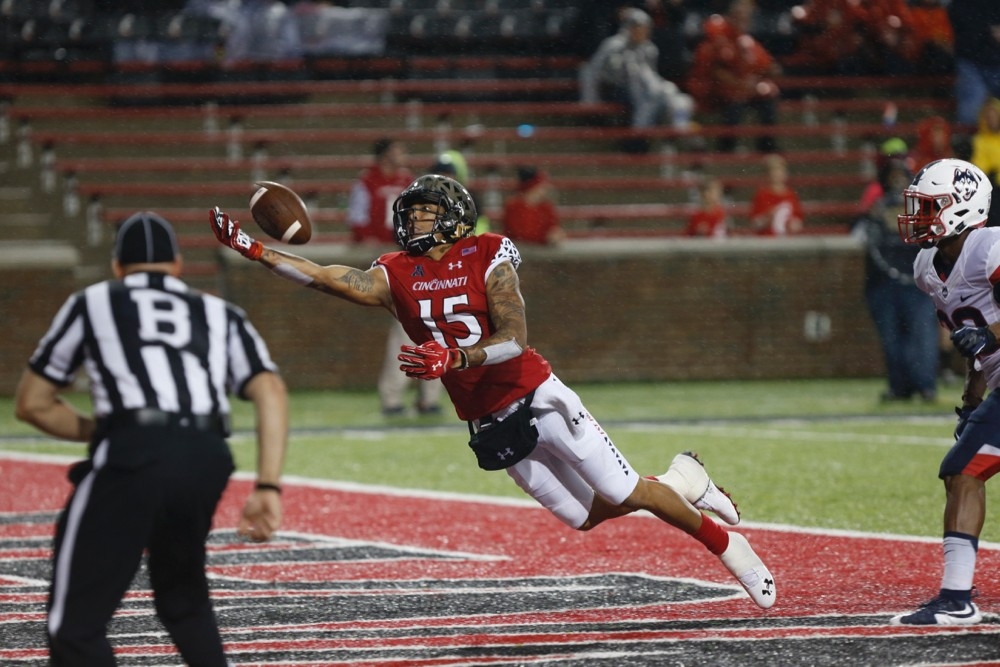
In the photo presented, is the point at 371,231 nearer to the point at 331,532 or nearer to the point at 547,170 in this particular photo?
the point at 547,170

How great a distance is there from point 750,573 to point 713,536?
7.5 inches

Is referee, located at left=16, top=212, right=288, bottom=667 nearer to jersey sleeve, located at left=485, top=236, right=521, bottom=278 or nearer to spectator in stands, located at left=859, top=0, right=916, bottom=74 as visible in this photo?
jersey sleeve, located at left=485, top=236, right=521, bottom=278

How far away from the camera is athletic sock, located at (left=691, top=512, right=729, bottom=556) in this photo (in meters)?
6.14

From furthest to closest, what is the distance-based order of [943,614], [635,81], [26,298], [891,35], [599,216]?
[891,35], [635,81], [599,216], [26,298], [943,614]

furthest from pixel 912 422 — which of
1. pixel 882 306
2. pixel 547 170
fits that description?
pixel 547 170

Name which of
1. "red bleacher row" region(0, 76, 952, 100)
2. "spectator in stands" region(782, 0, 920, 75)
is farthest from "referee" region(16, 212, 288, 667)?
"spectator in stands" region(782, 0, 920, 75)

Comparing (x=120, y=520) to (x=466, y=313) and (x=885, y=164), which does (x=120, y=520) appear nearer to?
(x=466, y=313)

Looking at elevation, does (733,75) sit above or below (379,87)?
above

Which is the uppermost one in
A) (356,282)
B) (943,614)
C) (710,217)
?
(356,282)

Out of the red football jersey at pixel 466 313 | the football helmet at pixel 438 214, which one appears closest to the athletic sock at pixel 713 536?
the red football jersey at pixel 466 313

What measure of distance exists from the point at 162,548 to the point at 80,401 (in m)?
11.2

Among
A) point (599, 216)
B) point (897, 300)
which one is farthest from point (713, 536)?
point (599, 216)

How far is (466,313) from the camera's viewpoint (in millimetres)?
6156

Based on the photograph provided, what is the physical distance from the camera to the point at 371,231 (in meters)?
15.2
